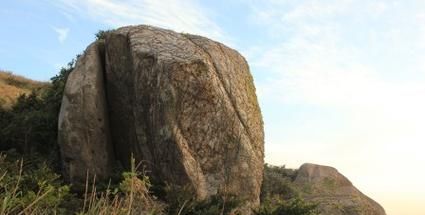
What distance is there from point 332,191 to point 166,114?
1647cm

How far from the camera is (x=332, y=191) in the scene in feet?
104

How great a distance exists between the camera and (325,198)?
2331cm

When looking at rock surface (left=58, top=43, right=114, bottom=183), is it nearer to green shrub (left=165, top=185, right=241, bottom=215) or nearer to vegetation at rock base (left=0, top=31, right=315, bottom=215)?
vegetation at rock base (left=0, top=31, right=315, bottom=215)

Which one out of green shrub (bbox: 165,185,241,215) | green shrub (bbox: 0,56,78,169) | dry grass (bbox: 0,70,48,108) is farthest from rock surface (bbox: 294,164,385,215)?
dry grass (bbox: 0,70,48,108)

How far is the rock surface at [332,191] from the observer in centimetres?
2261

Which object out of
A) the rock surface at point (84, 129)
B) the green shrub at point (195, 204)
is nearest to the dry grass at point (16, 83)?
the rock surface at point (84, 129)

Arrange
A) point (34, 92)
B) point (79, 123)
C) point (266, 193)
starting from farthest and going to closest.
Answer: point (34, 92) < point (266, 193) < point (79, 123)

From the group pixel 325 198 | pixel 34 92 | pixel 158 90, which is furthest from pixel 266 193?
pixel 34 92

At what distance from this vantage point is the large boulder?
17812mm

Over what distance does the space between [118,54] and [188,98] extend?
354cm

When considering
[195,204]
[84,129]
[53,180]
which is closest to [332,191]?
[84,129]

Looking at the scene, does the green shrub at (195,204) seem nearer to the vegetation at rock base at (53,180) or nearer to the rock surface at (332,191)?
the vegetation at rock base at (53,180)

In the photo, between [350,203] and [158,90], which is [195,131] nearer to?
[158,90]

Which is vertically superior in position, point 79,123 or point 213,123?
point 213,123
